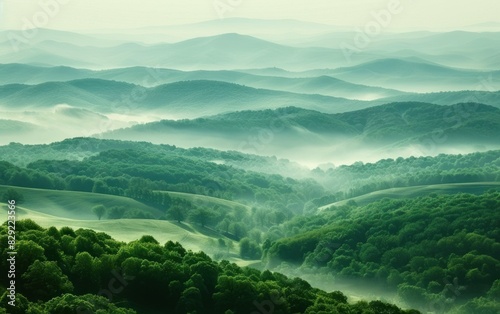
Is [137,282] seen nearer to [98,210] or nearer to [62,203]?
[98,210]

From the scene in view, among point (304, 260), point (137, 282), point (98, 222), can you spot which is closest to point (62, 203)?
point (98, 222)

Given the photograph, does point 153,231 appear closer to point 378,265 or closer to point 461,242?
point 378,265

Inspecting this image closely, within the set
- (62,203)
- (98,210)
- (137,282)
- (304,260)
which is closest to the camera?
(137,282)

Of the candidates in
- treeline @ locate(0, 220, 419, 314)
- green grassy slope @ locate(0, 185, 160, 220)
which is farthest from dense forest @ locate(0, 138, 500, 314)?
green grassy slope @ locate(0, 185, 160, 220)

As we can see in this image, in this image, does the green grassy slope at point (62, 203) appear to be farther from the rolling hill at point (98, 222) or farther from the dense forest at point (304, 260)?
the dense forest at point (304, 260)

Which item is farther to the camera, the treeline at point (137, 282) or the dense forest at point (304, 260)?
the dense forest at point (304, 260)

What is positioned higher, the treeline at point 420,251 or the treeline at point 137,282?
the treeline at point 420,251

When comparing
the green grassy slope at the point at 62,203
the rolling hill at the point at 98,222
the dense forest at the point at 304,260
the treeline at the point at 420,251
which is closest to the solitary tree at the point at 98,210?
the dense forest at the point at 304,260
